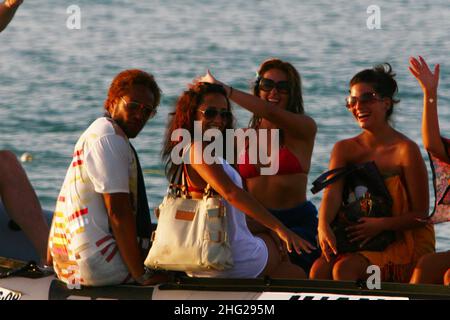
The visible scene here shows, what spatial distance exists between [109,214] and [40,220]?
39.5 inches

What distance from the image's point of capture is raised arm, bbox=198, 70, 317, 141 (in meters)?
6.07

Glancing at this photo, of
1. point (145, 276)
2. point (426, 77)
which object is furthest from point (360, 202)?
point (145, 276)

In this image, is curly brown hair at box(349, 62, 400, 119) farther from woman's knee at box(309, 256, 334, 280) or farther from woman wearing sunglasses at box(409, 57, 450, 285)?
woman's knee at box(309, 256, 334, 280)

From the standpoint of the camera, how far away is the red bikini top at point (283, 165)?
6.23m

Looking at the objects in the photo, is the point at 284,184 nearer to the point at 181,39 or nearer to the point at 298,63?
the point at 298,63

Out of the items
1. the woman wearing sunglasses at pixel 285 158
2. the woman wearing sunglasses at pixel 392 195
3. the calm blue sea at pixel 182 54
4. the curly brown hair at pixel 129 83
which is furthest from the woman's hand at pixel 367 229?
the calm blue sea at pixel 182 54

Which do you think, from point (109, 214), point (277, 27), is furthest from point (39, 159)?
point (109, 214)

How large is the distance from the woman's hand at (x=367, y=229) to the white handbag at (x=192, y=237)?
24.5 inches

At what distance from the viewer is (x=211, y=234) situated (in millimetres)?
5285

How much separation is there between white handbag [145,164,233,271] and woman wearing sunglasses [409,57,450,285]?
841 millimetres

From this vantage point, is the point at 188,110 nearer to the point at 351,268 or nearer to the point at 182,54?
the point at 351,268

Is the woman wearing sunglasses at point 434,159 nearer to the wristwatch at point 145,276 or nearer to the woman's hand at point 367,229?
the woman's hand at point 367,229

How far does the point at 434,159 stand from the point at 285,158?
87 centimetres

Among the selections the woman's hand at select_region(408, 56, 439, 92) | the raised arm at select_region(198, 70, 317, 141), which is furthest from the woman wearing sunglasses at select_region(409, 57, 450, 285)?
the raised arm at select_region(198, 70, 317, 141)
